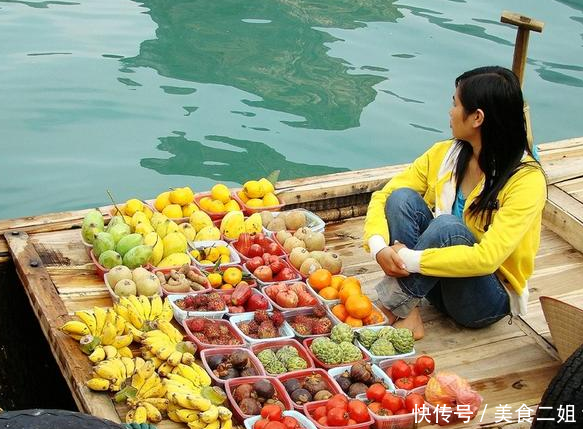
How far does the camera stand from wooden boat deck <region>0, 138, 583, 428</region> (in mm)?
3885

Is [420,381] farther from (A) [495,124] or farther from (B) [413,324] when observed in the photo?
(A) [495,124]

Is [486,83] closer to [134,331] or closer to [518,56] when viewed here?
[518,56]

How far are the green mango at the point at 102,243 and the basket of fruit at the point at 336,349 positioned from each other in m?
1.03

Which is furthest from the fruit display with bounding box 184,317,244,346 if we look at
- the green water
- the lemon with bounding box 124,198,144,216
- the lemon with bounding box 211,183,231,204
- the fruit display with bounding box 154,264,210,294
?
the green water

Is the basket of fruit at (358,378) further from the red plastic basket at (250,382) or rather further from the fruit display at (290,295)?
the fruit display at (290,295)

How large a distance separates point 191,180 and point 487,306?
3695mm

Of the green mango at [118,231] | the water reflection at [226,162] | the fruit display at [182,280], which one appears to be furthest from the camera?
the water reflection at [226,162]

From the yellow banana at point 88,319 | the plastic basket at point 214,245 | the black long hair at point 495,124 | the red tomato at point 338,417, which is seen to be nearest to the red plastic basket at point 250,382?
the red tomato at point 338,417

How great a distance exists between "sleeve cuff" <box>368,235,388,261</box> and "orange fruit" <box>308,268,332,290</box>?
274mm

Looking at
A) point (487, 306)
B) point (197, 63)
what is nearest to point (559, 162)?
point (487, 306)

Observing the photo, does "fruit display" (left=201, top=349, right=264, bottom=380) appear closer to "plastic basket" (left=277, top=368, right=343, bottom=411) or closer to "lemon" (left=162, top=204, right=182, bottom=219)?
"plastic basket" (left=277, top=368, right=343, bottom=411)

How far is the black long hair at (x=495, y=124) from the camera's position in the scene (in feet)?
12.9

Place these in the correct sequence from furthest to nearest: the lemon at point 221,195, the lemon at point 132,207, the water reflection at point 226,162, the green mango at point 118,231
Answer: the water reflection at point 226,162 < the lemon at point 221,195 < the lemon at point 132,207 < the green mango at point 118,231

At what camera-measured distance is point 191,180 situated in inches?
293
